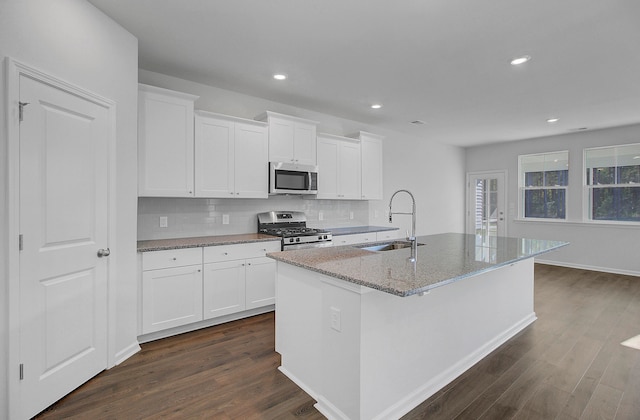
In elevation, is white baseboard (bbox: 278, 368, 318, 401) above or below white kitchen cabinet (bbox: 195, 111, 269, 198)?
below

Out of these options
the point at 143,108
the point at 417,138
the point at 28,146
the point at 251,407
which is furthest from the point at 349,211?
the point at 28,146

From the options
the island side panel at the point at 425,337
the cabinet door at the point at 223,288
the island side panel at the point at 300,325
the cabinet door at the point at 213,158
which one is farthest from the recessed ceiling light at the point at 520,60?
the cabinet door at the point at 223,288

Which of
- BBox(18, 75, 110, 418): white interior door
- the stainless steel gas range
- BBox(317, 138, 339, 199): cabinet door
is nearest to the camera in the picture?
BBox(18, 75, 110, 418): white interior door

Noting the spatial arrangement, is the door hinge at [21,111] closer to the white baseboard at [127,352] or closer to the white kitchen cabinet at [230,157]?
the white kitchen cabinet at [230,157]

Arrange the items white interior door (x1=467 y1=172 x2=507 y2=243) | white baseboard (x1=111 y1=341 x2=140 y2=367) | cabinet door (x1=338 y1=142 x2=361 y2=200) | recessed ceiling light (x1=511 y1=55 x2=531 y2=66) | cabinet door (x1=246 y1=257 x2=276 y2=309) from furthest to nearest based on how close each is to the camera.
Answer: white interior door (x1=467 y1=172 x2=507 y2=243), cabinet door (x1=338 y1=142 x2=361 y2=200), cabinet door (x1=246 y1=257 x2=276 y2=309), recessed ceiling light (x1=511 y1=55 x2=531 y2=66), white baseboard (x1=111 y1=341 x2=140 y2=367)

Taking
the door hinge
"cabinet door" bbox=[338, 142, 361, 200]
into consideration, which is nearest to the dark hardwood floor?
the door hinge

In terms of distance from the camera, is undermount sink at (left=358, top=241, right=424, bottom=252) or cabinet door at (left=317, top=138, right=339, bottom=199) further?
cabinet door at (left=317, top=138, right=339, bottom=199)

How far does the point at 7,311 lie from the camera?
1.69 meters

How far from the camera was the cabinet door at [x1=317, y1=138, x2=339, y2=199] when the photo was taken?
14.5ft

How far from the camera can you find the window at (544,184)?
20.5 ft

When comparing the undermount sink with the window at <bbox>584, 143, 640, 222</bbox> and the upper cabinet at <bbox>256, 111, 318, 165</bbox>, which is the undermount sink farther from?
the window at <bbox>584, 143, 640, 222</bbox>

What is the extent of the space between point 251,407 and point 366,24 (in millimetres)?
2770

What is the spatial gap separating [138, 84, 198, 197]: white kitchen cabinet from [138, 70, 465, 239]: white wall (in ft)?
1.34

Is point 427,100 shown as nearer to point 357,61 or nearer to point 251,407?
point 357,61
